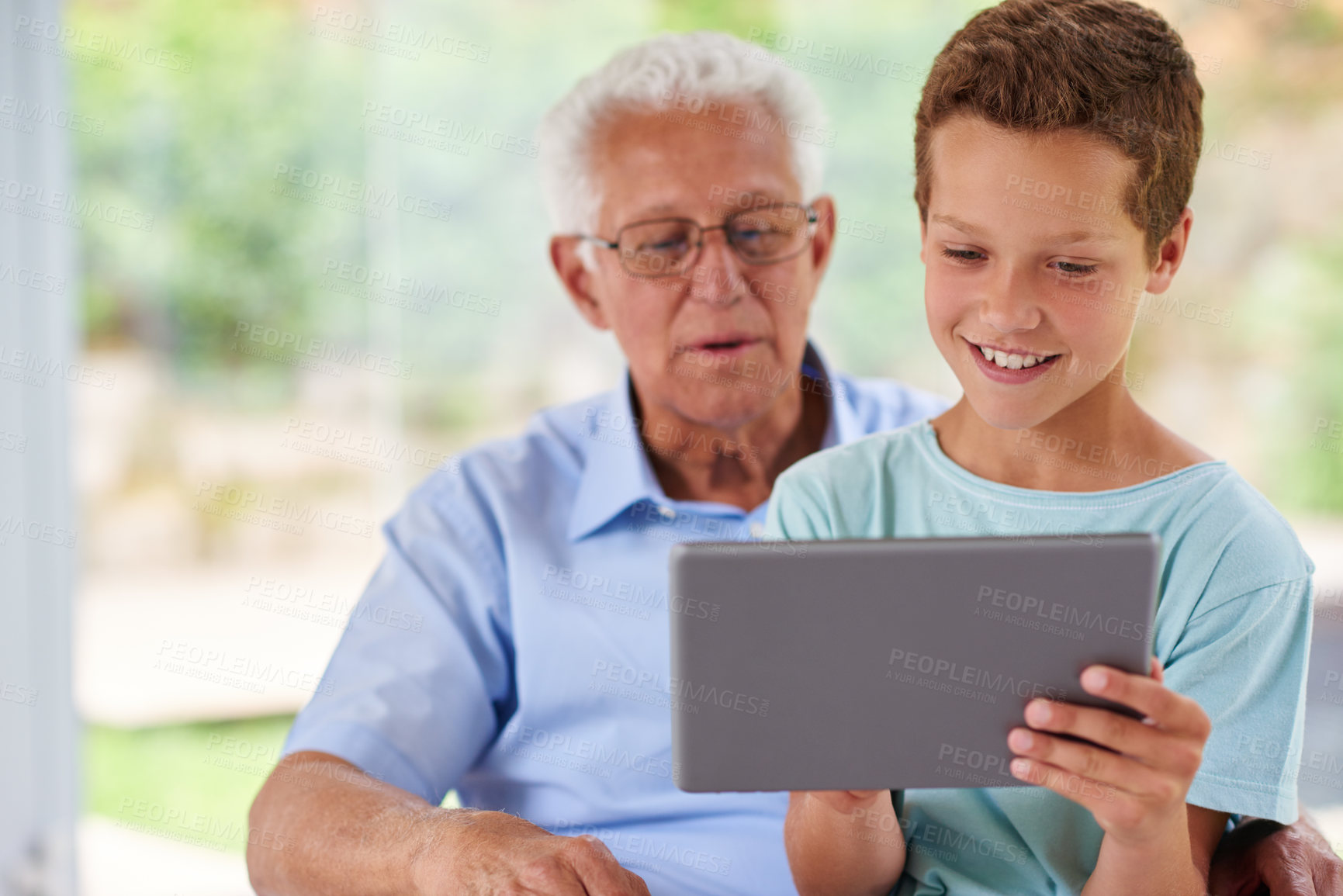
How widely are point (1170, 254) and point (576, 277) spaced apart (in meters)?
1.09

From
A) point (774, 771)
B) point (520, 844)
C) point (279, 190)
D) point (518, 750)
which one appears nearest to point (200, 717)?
point (279, 190)

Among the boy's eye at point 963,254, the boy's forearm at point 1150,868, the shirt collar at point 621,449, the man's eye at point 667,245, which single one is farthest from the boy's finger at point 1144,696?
the man's eye at point 667,245

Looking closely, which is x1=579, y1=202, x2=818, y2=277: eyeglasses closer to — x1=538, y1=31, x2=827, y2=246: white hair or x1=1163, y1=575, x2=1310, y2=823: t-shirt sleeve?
x1=538, y1=31, x2=827, y2=246: white hair

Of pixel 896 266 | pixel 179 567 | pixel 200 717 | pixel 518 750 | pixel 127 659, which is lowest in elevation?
pixel 200 717

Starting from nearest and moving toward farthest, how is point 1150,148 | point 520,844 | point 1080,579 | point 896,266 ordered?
1. point 1080,579
2. point 1150,148
3. point 520,844
4. point 896,266

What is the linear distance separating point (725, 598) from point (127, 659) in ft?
12.9

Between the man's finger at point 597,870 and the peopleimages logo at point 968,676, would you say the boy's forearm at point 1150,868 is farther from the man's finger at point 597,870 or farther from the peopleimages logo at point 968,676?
the man's finger at point 597,870

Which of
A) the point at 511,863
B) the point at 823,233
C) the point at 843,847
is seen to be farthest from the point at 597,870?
the point at 823,233

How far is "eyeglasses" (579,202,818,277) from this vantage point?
5.97 feet

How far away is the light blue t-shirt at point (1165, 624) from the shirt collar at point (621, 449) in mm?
535

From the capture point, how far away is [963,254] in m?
1.19

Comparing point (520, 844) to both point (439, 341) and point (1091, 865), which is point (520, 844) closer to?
point (1091, 865)

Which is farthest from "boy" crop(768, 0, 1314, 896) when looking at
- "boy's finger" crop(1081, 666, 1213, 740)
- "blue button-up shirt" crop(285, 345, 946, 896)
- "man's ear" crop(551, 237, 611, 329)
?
"man's ear" crop(551, 237, 611, 329)

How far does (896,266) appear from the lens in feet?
14.4
